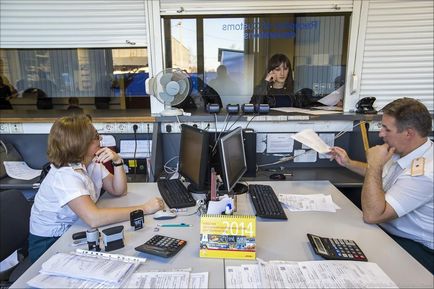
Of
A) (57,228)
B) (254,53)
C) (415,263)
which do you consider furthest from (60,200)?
(254,53)

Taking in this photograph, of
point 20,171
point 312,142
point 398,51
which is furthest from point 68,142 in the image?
point 398,51

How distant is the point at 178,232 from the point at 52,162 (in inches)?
27.6

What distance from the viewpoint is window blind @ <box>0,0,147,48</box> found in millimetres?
2383

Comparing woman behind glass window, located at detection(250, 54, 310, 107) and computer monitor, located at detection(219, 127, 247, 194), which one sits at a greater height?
woman behind glass window, located at detection(250, 54, 310, 107)

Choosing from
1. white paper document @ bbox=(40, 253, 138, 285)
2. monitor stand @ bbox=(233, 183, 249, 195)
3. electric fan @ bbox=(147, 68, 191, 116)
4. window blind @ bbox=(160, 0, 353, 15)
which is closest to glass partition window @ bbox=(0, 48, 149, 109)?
electric fan @ bbox=(147, 68, 191, 116)

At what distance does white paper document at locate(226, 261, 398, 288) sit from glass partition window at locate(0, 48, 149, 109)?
76.3 inches

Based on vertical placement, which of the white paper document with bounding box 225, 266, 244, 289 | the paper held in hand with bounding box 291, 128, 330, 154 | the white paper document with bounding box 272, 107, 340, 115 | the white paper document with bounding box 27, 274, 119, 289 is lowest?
the white paper document with bounding box 225, 266, 244, 289

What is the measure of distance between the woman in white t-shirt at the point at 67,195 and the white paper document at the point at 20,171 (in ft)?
3.14

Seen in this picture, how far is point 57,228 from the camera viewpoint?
1.51 meters

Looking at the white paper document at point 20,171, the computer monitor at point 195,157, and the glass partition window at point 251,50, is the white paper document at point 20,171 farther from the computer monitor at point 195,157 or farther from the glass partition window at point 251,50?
the glass partition window at point 251,50

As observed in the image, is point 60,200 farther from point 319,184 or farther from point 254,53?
point 254,53

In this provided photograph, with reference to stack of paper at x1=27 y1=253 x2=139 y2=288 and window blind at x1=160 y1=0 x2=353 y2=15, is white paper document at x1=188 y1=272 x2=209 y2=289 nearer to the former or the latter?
stack of paper at x1=27 y1=253 x2=139 y2=288

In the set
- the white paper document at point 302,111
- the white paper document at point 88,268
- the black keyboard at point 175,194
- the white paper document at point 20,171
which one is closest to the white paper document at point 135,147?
the black keyboard at point 175,194

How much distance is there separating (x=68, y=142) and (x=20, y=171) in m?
1.23
